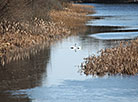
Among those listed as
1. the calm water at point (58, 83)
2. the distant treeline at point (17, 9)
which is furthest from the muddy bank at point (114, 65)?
the distant treeline at point (17, 9)

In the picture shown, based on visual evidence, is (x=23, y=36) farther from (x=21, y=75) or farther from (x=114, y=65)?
(x=114, y=65)

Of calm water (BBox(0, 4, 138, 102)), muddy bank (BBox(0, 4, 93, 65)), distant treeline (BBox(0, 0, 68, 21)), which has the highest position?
distant treeline (BBox(0, 0, 68, 21))

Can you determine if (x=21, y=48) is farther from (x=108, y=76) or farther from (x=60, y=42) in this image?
(x=108, y=76)

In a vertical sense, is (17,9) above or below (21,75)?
above

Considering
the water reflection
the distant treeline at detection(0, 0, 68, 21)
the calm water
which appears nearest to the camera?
the calm water

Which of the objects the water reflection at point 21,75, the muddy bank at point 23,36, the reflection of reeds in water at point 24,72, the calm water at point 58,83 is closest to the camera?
the calm water at point 58,83

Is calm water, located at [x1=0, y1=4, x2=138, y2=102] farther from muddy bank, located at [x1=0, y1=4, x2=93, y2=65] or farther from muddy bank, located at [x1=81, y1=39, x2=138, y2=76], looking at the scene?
muddy bank, located at [x1=0, y1=4, x2=93, y2=65]

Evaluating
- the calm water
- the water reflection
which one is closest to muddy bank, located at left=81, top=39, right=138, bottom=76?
the calm water

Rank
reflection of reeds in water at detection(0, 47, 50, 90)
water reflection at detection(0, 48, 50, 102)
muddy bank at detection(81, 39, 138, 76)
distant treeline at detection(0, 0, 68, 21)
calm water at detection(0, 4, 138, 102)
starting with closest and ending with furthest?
1. calm water at detection(0, 4, 138, 102)
2. water reflection at detection(0, 48, 50, 102)
3. reflection of reeds in water at detection(0, 47, 50, 90)
4. muddy bank at detection(81, 39, 138, 76)
5. distant treeline at detection(0, 0, 68, 21)

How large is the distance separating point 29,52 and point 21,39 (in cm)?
136

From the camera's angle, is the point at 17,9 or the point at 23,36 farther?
the point at 17,9

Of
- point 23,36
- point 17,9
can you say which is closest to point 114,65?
point 23,36

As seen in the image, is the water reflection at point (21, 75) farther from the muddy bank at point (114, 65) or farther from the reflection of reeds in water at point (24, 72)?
the muddy bank at point (114, 65)

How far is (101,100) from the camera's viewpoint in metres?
11.1
